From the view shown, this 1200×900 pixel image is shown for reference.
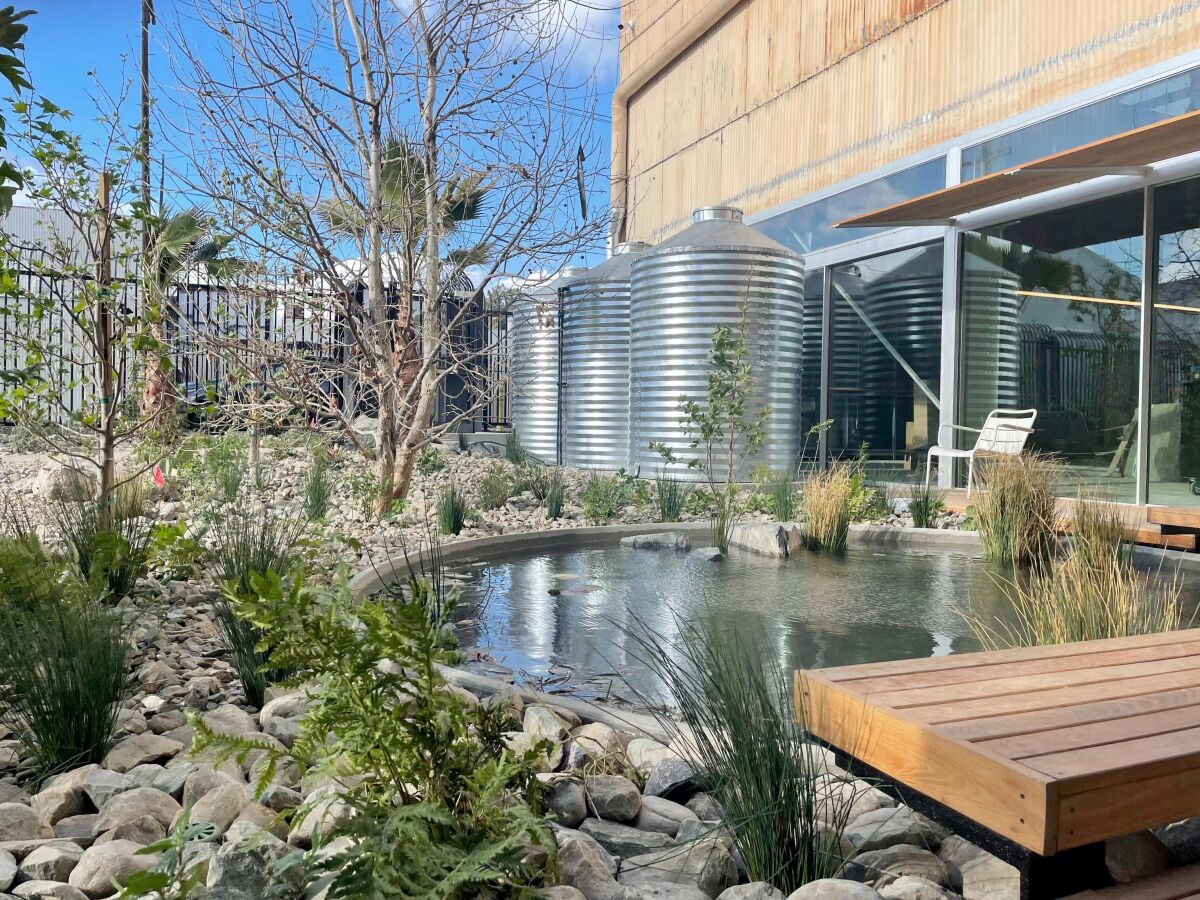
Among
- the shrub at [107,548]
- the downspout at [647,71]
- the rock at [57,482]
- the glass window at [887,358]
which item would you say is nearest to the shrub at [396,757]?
the shrub at [107,548]

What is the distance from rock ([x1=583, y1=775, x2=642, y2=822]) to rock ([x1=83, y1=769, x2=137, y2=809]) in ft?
2.94

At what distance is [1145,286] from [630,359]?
4.81 metres

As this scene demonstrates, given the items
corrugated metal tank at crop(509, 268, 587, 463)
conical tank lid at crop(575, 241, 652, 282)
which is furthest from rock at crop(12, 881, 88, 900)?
corrugated metal tank at crop(509, 268, 587, 463)

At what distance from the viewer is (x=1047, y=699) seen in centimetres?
167

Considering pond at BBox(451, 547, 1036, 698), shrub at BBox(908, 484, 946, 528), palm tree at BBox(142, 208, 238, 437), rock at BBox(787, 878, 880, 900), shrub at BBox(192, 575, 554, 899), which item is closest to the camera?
shrub at BBox(192, 575, 554, 899)

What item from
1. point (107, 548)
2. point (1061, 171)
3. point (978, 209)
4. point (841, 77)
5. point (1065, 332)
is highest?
point (841, 77)

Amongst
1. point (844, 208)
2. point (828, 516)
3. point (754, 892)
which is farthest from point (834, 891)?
point (844, 208)

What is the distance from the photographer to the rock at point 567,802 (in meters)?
1.80

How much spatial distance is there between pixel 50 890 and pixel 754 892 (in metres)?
1.06

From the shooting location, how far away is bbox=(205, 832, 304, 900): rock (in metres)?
1.37

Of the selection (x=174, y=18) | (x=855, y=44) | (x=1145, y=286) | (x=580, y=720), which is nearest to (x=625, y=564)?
(x=580, y=720)

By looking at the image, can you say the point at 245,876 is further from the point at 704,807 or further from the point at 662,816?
the point at 704,807

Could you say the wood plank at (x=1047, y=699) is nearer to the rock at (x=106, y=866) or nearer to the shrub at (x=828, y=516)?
the rock at (x=106, y=866)

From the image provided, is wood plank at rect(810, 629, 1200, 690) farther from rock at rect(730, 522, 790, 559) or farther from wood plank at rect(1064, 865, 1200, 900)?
rock at rect(730, 522, 790, 559)
